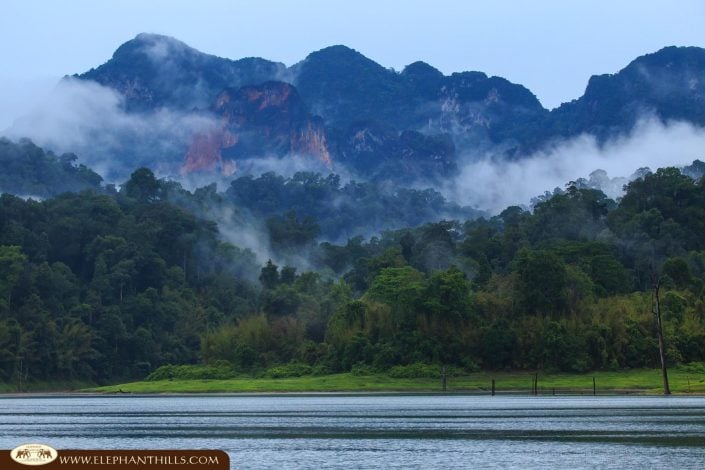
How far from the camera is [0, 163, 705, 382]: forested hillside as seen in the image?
108562 millimetres

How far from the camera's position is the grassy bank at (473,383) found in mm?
97250

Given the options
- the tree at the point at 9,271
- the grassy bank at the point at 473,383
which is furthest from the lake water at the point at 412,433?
the tree at the point at 9,271

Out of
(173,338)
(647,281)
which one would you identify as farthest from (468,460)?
(173,338)

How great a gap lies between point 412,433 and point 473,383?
184 ft

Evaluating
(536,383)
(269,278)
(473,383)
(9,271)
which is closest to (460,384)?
(473,383)

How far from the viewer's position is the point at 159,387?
415ft

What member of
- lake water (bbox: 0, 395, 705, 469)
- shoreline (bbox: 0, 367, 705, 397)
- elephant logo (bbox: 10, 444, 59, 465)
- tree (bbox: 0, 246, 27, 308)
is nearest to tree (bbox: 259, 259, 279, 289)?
tree (bbox: 0, 246, 27, 308)

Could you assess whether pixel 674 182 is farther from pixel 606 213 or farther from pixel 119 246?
pixel 119 246

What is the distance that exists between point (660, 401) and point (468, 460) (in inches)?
1646

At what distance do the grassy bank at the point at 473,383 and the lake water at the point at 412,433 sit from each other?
16143 mm

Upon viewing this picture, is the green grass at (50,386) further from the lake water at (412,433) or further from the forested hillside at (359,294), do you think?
the lake water at (412,433)

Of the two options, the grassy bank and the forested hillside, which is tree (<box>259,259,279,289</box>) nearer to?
the forested hillside

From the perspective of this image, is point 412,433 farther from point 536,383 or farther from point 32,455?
point 536,383

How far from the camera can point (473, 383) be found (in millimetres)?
107688
